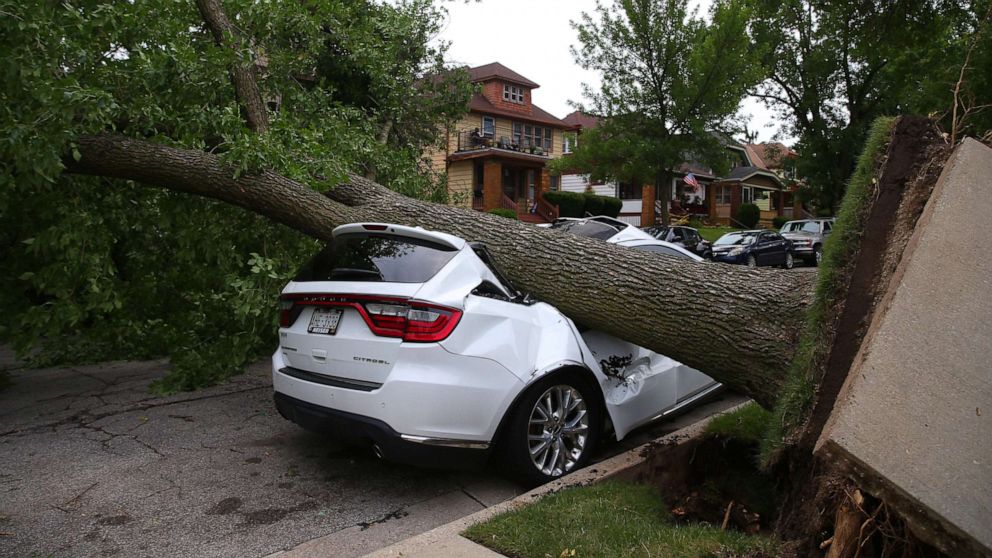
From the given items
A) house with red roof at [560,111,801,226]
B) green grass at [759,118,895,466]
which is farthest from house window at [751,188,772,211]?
green grass at [759,118,895,466]

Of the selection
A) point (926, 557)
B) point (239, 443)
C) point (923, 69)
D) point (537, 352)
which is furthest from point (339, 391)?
point (923, 69)

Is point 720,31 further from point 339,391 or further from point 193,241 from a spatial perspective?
point 339,391

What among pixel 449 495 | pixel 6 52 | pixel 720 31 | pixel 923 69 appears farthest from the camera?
pixel 720 31

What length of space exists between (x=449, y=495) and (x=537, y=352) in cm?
105

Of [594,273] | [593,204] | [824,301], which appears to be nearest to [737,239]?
[593,204]

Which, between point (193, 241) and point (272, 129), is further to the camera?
point (193, 241)

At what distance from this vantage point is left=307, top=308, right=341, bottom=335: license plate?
396 cm

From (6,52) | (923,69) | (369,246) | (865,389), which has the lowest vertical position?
(865,389)

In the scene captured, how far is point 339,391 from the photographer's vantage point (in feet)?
12.5

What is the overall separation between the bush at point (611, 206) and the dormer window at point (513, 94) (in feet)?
→ 26.1

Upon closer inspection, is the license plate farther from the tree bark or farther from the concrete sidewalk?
the tree bark

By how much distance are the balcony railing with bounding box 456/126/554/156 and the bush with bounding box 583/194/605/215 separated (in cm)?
369

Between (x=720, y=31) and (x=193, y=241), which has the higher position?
(x=720, y=31)

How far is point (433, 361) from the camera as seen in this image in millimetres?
3641
